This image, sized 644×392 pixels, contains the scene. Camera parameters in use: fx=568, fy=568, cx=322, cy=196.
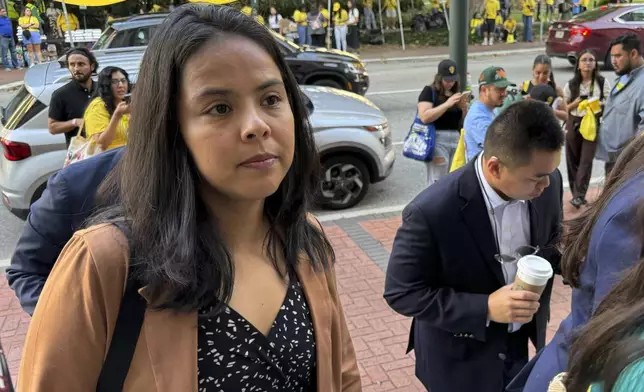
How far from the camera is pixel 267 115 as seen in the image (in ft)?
4.46

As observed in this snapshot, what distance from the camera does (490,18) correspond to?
22.6 meters

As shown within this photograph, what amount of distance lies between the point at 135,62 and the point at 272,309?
22.8 feet

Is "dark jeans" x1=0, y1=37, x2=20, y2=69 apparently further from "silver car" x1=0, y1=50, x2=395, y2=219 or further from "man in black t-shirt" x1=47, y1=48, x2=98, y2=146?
"man in black t-shirt" x1=47, y1=48, x2=98, y2=146

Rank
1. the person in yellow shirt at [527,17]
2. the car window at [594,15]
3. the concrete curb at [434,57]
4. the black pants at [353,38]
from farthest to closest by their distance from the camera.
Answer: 1. the person in yellow shirt at [527,17]
2. the black pants at [353,38]
3. the concrete curb at [434,57]
4. the car window at [594,15]

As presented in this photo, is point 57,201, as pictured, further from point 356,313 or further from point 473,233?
point 356,313

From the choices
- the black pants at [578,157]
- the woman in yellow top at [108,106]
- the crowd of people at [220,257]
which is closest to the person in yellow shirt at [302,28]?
the black pants at [578,157]

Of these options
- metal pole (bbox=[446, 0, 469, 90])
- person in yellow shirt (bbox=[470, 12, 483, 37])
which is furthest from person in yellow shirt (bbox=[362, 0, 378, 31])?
metal pole (bbox=[446, 0, 469, 90])

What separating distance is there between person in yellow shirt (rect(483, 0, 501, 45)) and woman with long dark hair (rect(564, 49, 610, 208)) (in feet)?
56.7

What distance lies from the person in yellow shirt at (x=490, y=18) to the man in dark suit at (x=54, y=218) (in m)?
22.8

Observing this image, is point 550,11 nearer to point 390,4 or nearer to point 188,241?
point 390,4

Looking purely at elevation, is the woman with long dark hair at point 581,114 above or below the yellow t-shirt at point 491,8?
below

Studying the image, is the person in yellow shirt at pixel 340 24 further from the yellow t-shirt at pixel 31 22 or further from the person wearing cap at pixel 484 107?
the person wearing cap at pixel 484 107

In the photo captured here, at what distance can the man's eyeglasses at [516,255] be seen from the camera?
7.88 feet

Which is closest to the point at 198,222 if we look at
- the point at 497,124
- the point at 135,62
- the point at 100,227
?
Result: the point at 100,227
